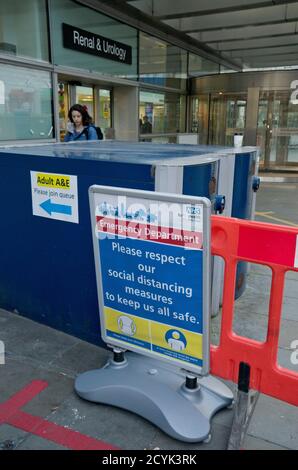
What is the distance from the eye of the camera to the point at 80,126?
17.0 feet

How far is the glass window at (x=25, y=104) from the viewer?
22.0 ft

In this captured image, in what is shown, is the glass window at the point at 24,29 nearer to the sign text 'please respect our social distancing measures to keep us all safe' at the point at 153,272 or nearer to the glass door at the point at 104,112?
the glass door at the point at 104,112

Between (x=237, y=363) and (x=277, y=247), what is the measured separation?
2.26ft

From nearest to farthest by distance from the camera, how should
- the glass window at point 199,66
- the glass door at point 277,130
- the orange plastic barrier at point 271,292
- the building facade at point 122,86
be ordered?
the orange plastic barrier at point 271,292 → the building facade at point 122,86 → the glass door at point 277,130 → the glass window at point 199,66

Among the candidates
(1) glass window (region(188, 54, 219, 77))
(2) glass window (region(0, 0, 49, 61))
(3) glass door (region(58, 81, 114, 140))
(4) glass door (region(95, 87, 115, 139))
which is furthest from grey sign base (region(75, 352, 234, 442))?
(1) glass window (region(188, 54, 219, 77))

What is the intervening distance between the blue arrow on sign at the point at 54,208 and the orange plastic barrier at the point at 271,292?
1222 mm

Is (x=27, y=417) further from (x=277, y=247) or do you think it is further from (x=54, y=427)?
(x=277, y=247)

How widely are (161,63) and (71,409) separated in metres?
11.3

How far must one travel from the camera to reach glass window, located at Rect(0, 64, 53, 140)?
6.69 m

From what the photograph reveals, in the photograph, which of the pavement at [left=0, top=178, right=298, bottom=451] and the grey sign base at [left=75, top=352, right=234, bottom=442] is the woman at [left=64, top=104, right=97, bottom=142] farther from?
the grey sign base at [left=75, top=352, right=234, bottom=442]

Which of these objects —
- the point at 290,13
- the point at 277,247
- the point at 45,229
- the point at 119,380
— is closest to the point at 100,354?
the point at 119,380

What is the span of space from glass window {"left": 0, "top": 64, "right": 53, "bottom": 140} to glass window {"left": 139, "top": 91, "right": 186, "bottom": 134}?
3870 mm

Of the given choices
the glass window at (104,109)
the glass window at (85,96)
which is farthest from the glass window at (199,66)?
the glass window at (85,96)

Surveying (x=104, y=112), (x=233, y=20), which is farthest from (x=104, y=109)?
(x=233, y=20)
